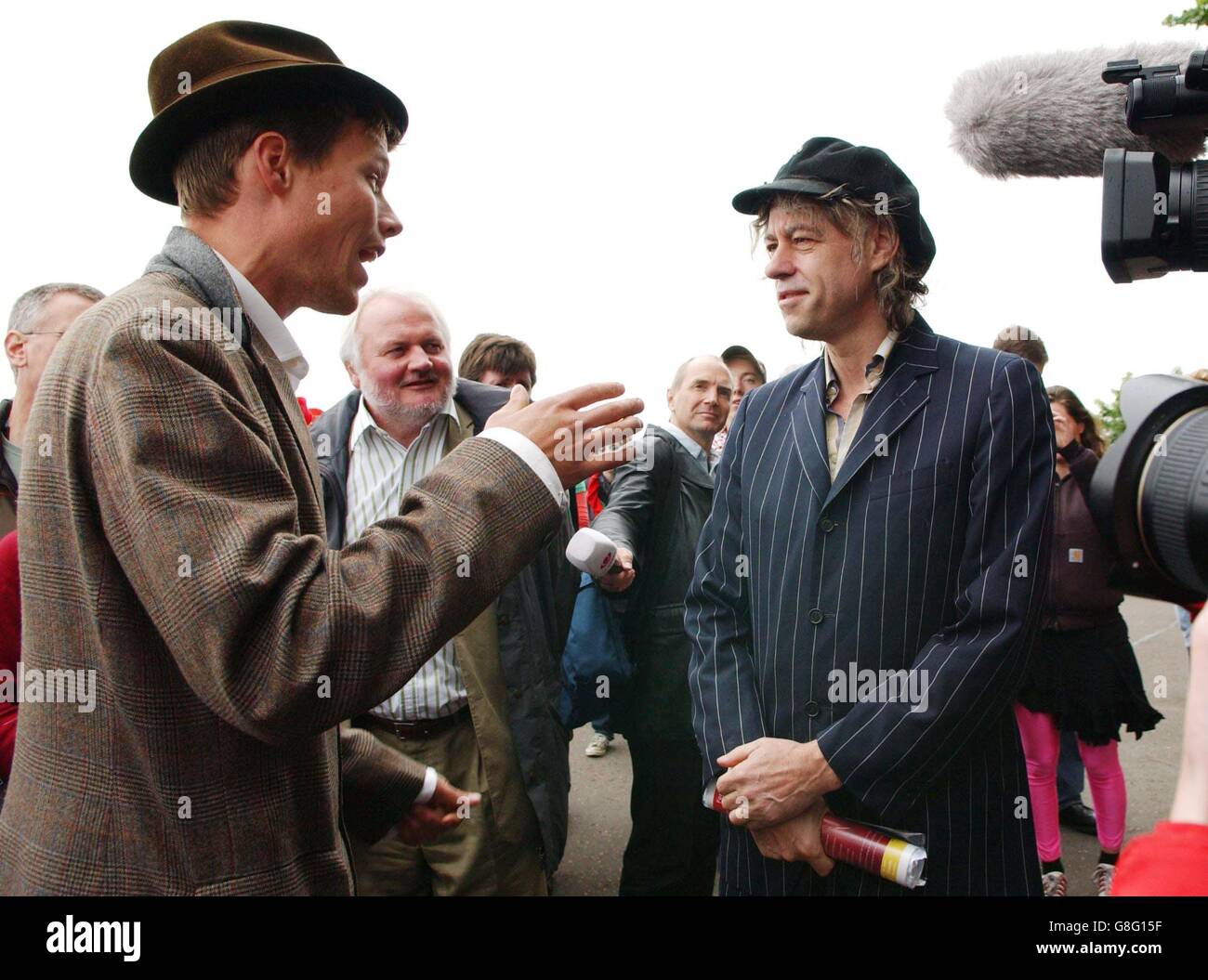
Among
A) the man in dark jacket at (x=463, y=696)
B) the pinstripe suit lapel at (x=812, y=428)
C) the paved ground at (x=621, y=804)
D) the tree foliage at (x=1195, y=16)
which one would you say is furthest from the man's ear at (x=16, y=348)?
the tree foliage at (x=1195, y=16)

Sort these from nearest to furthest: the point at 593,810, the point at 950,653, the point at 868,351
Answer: the point at 950,653, the point at 868,351, the point at 593,810

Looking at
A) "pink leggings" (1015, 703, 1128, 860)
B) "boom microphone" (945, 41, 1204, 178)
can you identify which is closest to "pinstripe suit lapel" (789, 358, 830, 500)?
"boom microphone" (945, 41, 1204, 178)

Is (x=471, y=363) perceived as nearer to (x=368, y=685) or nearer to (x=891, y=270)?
(x=891, y=270)

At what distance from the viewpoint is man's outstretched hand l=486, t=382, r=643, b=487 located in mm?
1288

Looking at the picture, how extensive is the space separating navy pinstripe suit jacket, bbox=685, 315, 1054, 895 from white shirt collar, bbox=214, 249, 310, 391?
3.59ft

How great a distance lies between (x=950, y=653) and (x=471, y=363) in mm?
2991

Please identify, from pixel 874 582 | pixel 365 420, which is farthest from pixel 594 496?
pixel 874 582

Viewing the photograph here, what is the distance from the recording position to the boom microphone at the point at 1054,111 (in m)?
1.52

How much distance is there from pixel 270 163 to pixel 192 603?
0.75m

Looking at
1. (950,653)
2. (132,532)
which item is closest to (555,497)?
(132,532)

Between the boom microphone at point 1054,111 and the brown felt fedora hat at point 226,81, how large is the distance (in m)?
1.04

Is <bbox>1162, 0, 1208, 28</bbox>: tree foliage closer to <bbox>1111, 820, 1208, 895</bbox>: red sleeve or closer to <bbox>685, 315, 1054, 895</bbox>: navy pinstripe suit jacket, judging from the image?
<bbox>685, 315, 1054, 895</bbox>: navy pinstripe suit jacket

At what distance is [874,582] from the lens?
6.11 ft

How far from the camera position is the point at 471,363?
430cm
